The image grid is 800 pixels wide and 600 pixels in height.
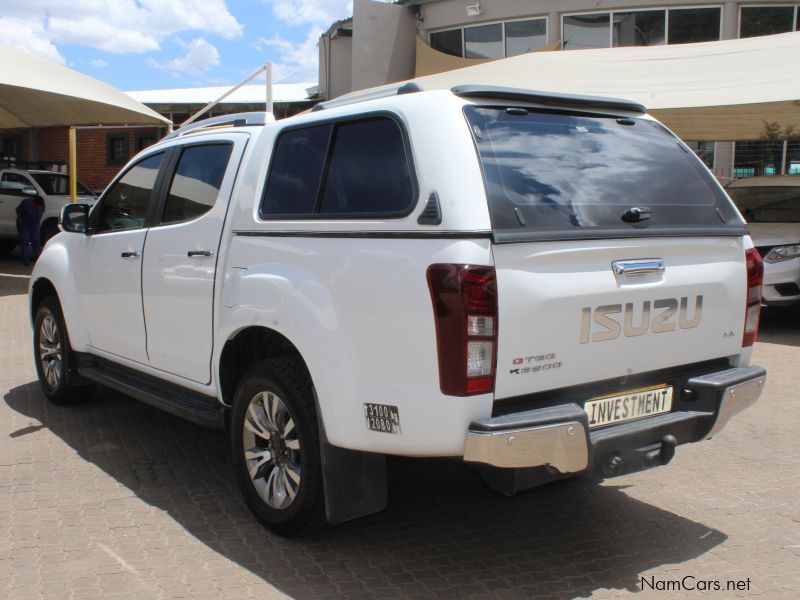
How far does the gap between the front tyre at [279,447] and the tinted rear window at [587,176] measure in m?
1.22

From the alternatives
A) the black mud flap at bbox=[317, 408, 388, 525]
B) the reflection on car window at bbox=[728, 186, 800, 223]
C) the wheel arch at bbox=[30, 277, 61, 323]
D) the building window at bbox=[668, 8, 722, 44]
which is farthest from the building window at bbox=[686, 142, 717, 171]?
the black mud flap at bbox=[317, 408, 388, 525]

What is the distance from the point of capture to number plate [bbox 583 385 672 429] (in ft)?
11.2

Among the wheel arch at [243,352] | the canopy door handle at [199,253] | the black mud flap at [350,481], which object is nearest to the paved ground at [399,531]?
the black mud flap at [350,481]

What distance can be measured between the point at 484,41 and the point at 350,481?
63.4ft

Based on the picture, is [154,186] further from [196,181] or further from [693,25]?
[693,25]

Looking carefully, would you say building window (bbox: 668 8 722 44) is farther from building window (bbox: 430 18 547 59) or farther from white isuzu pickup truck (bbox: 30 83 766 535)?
white isuzu pickup truck (bbox: 30 83 766 535)

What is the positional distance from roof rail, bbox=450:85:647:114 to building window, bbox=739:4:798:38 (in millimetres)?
16903

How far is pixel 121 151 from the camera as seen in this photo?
26328 mm

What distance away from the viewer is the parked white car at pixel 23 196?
17531 millimetres

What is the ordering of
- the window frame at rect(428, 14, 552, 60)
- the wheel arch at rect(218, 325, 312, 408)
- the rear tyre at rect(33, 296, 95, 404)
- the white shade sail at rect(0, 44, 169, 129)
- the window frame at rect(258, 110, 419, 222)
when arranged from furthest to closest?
1. the window frame at rect(428, 14, 552, 60)
2. the white shade sail at rect(0, 44, 169, 129)
3. the rear tyre at rect(33, 296, 95, 404)
4. the wheel arch at rect(218, 325, 312, 408)
5. the window frame at rect(258, 110, 419, 222)

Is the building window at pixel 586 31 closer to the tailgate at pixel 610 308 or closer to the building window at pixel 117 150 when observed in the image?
the building window at pixel 117 150

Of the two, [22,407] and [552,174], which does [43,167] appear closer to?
[22,407]

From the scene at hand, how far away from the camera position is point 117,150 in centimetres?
2631

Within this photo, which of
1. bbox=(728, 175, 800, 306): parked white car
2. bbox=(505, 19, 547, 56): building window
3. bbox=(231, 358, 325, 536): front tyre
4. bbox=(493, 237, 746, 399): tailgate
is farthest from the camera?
bbox=(505, 19, 547, 56): building window
